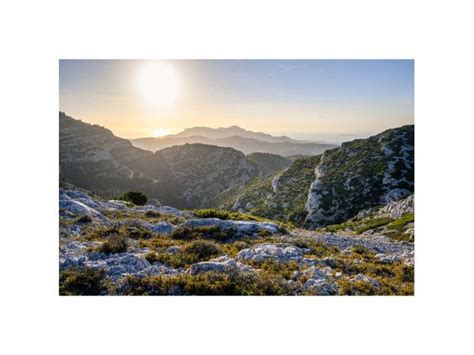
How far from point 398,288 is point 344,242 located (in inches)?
205

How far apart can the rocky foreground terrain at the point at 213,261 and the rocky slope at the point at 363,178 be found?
16737mm

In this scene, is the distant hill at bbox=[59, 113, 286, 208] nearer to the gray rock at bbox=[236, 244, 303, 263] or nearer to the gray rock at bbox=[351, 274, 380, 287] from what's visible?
the gray rock at bbox=[236, 244, 303, 263]

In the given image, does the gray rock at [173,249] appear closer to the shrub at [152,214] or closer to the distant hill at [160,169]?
the shrub at [152,214]

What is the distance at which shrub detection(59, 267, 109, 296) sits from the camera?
8.84 meters

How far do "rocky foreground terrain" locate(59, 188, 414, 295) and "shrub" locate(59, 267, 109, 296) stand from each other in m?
0.03

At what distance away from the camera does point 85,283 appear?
8.97 meters

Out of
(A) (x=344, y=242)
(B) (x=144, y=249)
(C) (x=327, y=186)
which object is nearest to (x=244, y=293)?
(B) (x=144, y=249)

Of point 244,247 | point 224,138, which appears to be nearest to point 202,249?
point 244,247

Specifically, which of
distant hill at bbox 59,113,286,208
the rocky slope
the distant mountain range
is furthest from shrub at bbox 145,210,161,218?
distant hill at bbox 59,113,286,208

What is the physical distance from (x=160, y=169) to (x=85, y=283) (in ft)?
352

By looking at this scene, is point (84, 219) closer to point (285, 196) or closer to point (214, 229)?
point (214, 229)
